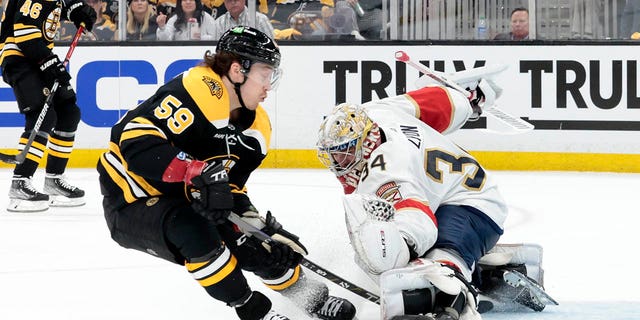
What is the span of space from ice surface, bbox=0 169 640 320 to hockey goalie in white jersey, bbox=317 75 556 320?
0.33m

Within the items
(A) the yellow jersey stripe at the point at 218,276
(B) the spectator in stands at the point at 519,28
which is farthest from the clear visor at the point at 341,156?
(B) the spectator in stands at the point at 519,28

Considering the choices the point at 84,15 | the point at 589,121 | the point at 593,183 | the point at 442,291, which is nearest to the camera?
the point at 442,291

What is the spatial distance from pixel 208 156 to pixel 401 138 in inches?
19.0

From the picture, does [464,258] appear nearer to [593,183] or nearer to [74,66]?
[593,183]

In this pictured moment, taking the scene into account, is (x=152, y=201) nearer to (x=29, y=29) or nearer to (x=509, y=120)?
(x=509, y=120)

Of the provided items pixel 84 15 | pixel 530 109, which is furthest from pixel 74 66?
pixel 530 109

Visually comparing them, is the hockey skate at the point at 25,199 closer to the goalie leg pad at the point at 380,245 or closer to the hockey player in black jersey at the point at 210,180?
the hockey player in black jersey at the point at 210,180

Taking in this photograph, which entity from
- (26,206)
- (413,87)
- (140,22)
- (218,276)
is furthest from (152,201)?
(140,22)

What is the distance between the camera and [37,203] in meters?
5.00

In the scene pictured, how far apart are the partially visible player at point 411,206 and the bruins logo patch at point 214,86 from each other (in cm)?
26

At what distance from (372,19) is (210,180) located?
15.1 feet

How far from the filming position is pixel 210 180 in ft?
7.66

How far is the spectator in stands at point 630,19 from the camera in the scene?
6.57m

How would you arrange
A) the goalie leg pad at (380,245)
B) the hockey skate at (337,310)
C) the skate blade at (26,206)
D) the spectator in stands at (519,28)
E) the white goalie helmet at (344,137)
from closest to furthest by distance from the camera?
the goalie leg pad at (380,245)
the white goalie helmet at (344,137)
the hockey skate at (337,310)
the skate blade at (26,206)
the spectator in stands at (519,28)
